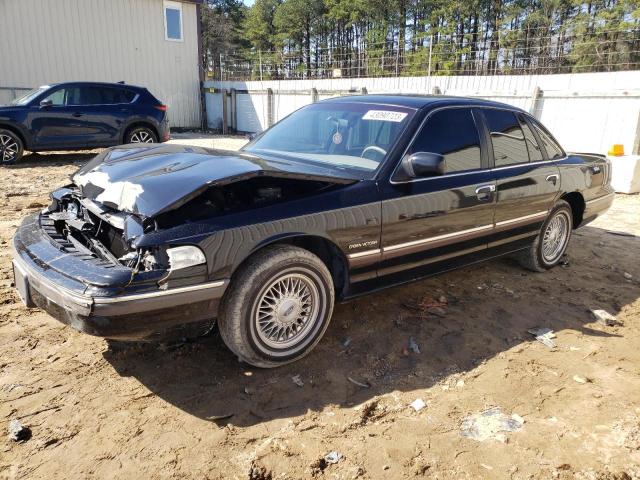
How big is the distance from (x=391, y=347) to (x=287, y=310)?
895 millimetres

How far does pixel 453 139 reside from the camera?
4059 millimetres

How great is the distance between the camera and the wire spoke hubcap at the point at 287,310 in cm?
309

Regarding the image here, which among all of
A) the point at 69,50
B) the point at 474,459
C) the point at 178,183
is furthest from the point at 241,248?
the point at 69,50

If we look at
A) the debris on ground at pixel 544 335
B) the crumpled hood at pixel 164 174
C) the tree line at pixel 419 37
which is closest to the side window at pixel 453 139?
the crumpled hood at pixel 164 174

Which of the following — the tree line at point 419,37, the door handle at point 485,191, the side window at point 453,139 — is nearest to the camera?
the side window at point 453,139

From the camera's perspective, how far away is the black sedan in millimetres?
2699

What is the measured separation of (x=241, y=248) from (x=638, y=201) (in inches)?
329

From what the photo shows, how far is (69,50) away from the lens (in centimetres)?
1711

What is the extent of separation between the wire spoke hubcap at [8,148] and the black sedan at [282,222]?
8.23 meters

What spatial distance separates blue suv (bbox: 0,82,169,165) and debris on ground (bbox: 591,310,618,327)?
34.6 feet

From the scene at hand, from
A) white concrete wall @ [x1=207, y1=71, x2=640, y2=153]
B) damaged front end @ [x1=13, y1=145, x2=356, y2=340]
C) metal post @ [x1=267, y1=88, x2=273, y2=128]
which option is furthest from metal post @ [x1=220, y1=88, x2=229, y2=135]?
damaged front end @ [x1=13, y1=145, x2=356, y2=340]

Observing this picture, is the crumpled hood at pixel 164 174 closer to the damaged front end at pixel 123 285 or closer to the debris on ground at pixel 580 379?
the damaged front end at pixel 123 285

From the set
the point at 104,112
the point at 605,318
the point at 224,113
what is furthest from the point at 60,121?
the point at 605,318

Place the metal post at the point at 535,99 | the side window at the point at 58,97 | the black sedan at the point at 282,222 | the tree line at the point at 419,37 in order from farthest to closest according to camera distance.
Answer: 1. the tree line at the point at 419,37
2. the metal post at the point at 535,99
3. the side window at the point at 58,97
4. the black sedan at the point at 282,222
